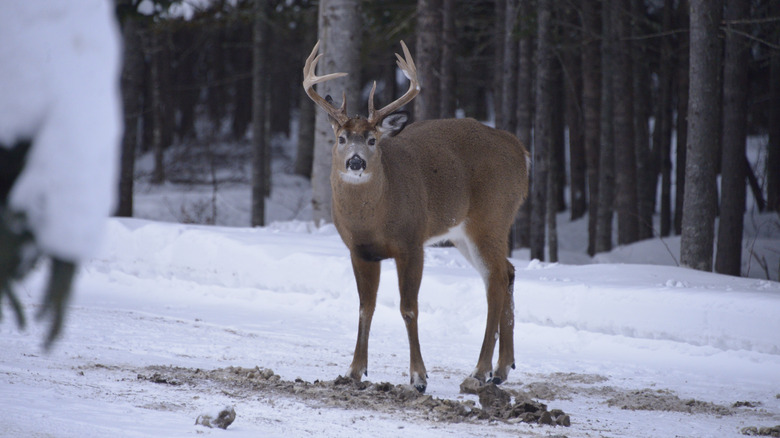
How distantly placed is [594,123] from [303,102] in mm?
8491

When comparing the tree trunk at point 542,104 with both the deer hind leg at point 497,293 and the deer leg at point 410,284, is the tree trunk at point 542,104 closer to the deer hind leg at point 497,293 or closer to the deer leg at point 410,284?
the deer hind leg at point 497,293

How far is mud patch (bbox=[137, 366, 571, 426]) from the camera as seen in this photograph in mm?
4875

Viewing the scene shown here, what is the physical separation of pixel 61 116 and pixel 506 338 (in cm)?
542

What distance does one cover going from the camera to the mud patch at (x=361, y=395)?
16.0 feet

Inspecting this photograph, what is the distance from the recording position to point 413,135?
698cm

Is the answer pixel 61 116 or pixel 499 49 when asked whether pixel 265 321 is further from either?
pixel 499 49

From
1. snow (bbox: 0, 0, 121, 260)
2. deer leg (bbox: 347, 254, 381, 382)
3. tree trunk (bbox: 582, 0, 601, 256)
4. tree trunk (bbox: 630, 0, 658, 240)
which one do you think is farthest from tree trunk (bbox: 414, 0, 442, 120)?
snow (bbox: 0, 0, 121, 260)

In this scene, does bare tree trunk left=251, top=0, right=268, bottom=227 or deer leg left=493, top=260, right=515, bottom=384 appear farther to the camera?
bare tree trunk left=251, top=0, right=268, bottom=227

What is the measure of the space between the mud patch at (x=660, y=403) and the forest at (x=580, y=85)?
4394mm

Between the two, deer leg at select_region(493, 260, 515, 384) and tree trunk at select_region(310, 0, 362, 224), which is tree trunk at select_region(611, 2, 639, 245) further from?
deer leg at select_region(493, 260, 515, 384)

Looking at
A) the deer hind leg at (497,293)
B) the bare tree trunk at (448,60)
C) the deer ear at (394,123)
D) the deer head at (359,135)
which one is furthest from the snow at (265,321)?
the bare tree trunk at (448,60)

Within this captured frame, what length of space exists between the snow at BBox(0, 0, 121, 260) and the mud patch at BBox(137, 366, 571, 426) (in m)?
3.39

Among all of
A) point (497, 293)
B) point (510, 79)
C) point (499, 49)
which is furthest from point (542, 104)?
point (497, 293)

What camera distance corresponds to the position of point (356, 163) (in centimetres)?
586
